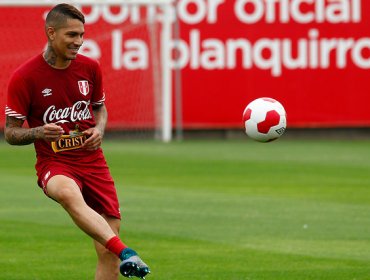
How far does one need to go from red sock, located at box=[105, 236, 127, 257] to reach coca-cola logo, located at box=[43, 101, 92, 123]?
3.75ft

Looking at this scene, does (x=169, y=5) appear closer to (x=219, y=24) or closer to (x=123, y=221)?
(x=219, y=24)

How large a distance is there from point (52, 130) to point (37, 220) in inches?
228

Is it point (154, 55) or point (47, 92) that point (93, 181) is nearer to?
point (47, 92)

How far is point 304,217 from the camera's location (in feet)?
47.4

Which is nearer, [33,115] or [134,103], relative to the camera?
[33,115]

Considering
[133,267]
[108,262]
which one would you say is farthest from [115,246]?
[108,262]

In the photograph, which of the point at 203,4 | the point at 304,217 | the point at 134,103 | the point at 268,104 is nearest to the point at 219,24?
the point at 203,4

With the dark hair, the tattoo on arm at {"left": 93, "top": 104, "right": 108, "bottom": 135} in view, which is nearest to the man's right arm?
the tattoo on arm at {"left": 93, "top": 104, "right": 108, "bottom": 135}

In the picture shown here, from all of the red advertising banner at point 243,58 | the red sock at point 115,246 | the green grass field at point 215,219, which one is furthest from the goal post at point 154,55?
the red sock at point 115,246

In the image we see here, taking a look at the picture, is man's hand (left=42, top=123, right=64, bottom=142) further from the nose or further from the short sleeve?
the nose

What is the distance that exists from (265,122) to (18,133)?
2.39 meters

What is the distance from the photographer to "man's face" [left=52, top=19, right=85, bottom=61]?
343 inches

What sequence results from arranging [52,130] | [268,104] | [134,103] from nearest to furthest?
[52,130] → [268,104] → [134,103]

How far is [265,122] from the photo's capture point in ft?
33.7
